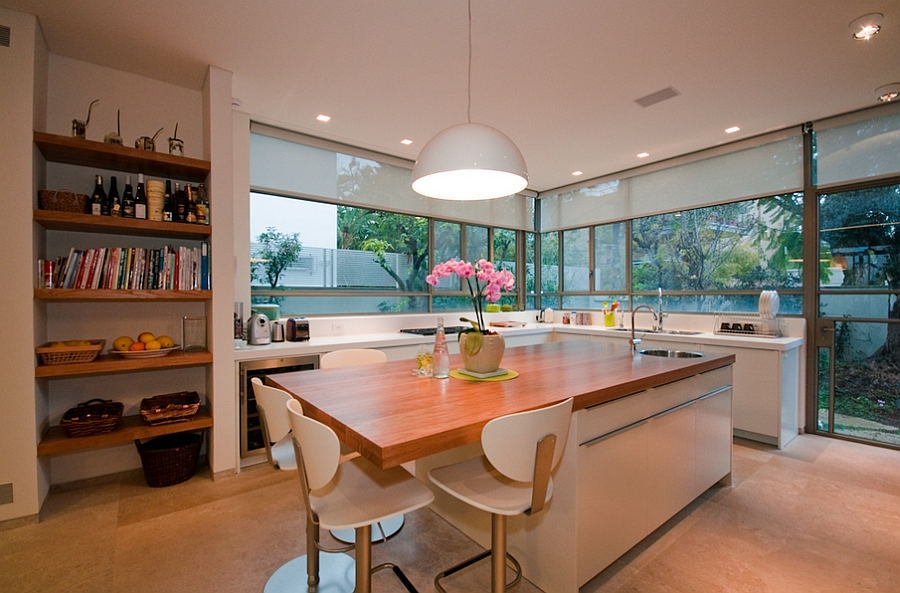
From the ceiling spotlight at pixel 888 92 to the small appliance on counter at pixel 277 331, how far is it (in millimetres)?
4726

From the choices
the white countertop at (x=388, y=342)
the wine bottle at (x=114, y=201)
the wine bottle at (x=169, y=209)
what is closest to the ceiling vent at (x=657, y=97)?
the white countertop at (x=388, y=342)

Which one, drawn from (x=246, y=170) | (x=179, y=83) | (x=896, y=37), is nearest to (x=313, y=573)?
(x=246, y=170)

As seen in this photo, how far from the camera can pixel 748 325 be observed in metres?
3.86

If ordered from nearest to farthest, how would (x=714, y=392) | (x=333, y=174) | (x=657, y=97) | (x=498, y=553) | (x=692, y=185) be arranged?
(x=498, y=553), (x=714, y=392), (x=657, y=97), (x=333, y=174), (x=692, y=185)

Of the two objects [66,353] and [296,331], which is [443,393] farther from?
[66,353]

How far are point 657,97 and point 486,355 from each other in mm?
2464

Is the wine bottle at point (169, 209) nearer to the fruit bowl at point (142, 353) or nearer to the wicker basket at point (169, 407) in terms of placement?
the fruit bowl at point (142, 353)

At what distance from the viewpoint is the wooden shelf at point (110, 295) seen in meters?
2.31

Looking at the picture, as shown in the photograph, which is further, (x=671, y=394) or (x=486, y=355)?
(x=671, y=394)

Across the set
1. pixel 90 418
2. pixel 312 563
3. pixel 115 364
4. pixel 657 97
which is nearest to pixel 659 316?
pixel 657 97

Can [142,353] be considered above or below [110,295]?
below

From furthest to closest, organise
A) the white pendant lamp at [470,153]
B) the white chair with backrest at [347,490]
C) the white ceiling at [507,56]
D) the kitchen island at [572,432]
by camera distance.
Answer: the white ceiling at [507,56], the white pendant lamp at [470,153], the kitchen island at [572,432], the white chair with backrest at [347,490]

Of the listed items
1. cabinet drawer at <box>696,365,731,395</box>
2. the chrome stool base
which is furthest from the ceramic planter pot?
cabinet drawer at <box>696,365,731,395</box>

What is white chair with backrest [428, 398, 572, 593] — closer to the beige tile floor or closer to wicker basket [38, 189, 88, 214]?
the beige tile floor
